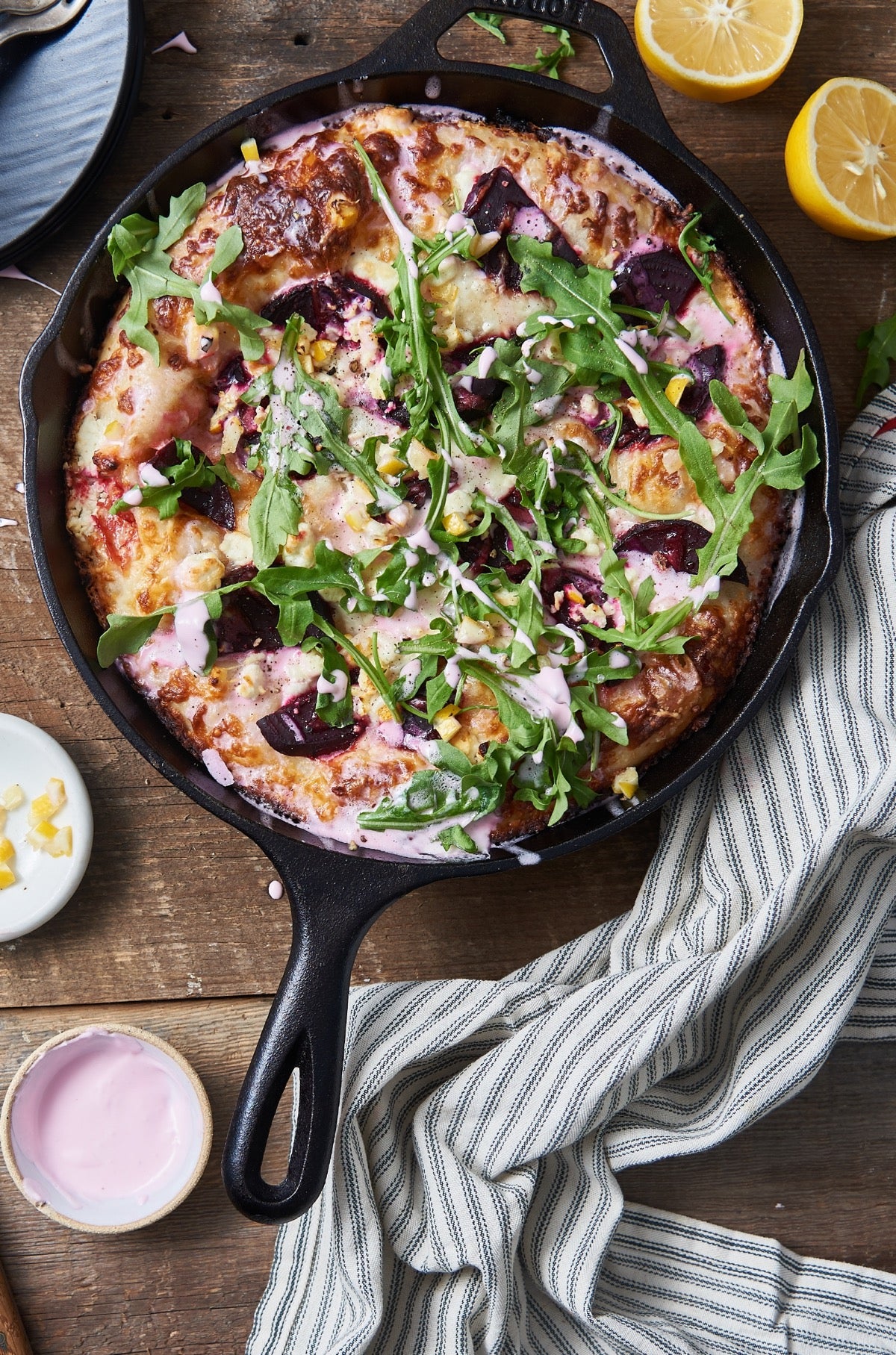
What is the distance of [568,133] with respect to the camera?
2469 millimetres

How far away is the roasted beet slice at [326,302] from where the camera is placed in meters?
2.30

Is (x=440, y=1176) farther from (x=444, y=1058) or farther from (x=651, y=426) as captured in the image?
(x=651, y=426)

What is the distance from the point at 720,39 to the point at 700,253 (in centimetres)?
58

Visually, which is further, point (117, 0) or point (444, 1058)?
point (444, 1058)

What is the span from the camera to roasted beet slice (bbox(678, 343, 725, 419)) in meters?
2.36

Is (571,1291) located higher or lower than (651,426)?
lower

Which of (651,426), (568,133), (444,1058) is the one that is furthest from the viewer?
(444,1058)

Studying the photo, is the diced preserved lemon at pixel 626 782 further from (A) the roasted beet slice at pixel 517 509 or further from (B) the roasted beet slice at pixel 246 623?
(B) the roasted beet slice at pixel 246 623

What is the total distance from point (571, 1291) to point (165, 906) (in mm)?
1384

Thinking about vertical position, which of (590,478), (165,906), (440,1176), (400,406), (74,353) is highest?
(74,353)

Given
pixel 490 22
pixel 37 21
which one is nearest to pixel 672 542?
pixel 490 22

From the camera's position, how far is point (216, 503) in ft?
7.63

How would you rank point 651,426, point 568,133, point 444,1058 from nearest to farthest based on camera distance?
point 651,426, point 568,133, point 444,1058

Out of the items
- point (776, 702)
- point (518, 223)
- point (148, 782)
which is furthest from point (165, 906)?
point (518, 223)
